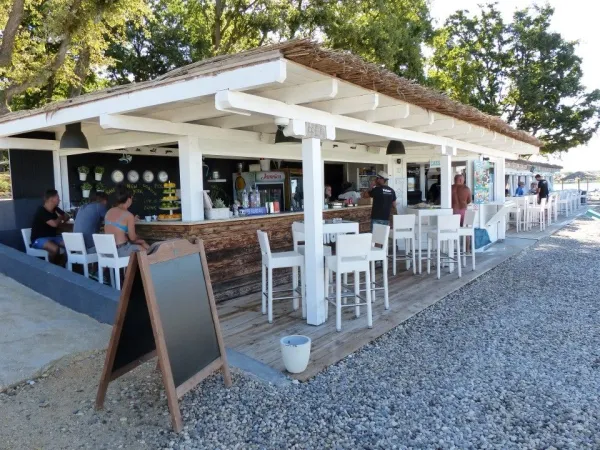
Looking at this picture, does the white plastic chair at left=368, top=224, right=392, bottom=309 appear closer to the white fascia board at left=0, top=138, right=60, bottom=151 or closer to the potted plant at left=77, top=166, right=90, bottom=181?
the white fascia board at left=0, top=138, right=60, bottom=151

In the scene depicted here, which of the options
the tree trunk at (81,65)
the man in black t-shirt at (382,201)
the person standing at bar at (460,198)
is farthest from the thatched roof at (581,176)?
the tree trunk at (81,65)

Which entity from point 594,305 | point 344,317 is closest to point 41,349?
point 344,317

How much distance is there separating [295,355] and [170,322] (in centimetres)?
101

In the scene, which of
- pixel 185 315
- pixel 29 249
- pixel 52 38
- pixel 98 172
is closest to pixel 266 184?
pixel 98 172

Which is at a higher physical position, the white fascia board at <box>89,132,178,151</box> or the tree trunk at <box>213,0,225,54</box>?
the tree trunk at <box>213,0,225,54</box>

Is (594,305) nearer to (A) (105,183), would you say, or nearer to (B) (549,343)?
(B) (549,343)

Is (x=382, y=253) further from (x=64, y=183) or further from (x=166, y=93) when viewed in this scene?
(x=64, y=183)

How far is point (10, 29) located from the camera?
27.1 ft

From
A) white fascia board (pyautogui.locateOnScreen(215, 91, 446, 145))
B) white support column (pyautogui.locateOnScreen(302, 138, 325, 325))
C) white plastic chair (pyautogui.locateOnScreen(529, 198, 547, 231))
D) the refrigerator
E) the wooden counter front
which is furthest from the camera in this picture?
white plastic chair (pyautogui.locateOnScreen(529, 198, 547, 231))

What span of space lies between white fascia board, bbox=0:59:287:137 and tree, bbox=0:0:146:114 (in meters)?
4.16

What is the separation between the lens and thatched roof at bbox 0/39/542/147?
3.24 meters

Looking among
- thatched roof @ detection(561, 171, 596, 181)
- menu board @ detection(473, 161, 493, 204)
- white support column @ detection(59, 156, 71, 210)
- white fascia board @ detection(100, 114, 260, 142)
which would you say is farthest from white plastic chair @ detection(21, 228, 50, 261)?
thatched roof @ detection(561, 171, 596, 181)

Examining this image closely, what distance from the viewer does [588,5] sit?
50.3 ft

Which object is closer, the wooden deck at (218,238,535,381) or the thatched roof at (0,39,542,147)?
the thatched roof at (0,39,542,147)
